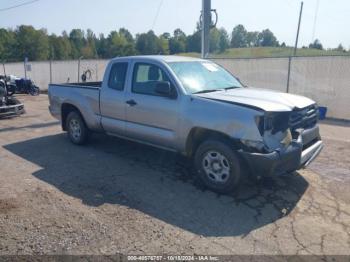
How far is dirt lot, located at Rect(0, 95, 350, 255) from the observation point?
11.0 feet

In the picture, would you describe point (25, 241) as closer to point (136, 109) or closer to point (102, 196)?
point (102, 196)

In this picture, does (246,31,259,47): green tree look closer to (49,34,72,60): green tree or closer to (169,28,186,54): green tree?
(169,28,186,54): green tree

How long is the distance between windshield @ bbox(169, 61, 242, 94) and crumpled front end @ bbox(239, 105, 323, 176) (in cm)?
126

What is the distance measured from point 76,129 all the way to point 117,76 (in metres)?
1.71

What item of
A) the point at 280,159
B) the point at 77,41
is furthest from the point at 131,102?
the point at 77,41

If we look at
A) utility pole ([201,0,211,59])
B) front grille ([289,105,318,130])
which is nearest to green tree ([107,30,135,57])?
utility pole ([201,0,211,59])

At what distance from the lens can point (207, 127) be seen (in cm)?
449

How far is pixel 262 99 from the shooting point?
447 centimetres

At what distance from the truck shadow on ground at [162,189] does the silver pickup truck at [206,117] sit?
1.31 feet

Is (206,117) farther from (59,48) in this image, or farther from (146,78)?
(59,48)

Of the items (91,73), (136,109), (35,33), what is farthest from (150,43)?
(136,109)

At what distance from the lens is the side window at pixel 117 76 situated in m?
5.82

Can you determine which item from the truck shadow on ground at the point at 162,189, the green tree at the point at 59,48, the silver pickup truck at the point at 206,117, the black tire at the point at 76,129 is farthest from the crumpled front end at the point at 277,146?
the green tree at the point at 59,48

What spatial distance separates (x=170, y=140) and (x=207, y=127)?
0.80 meters
